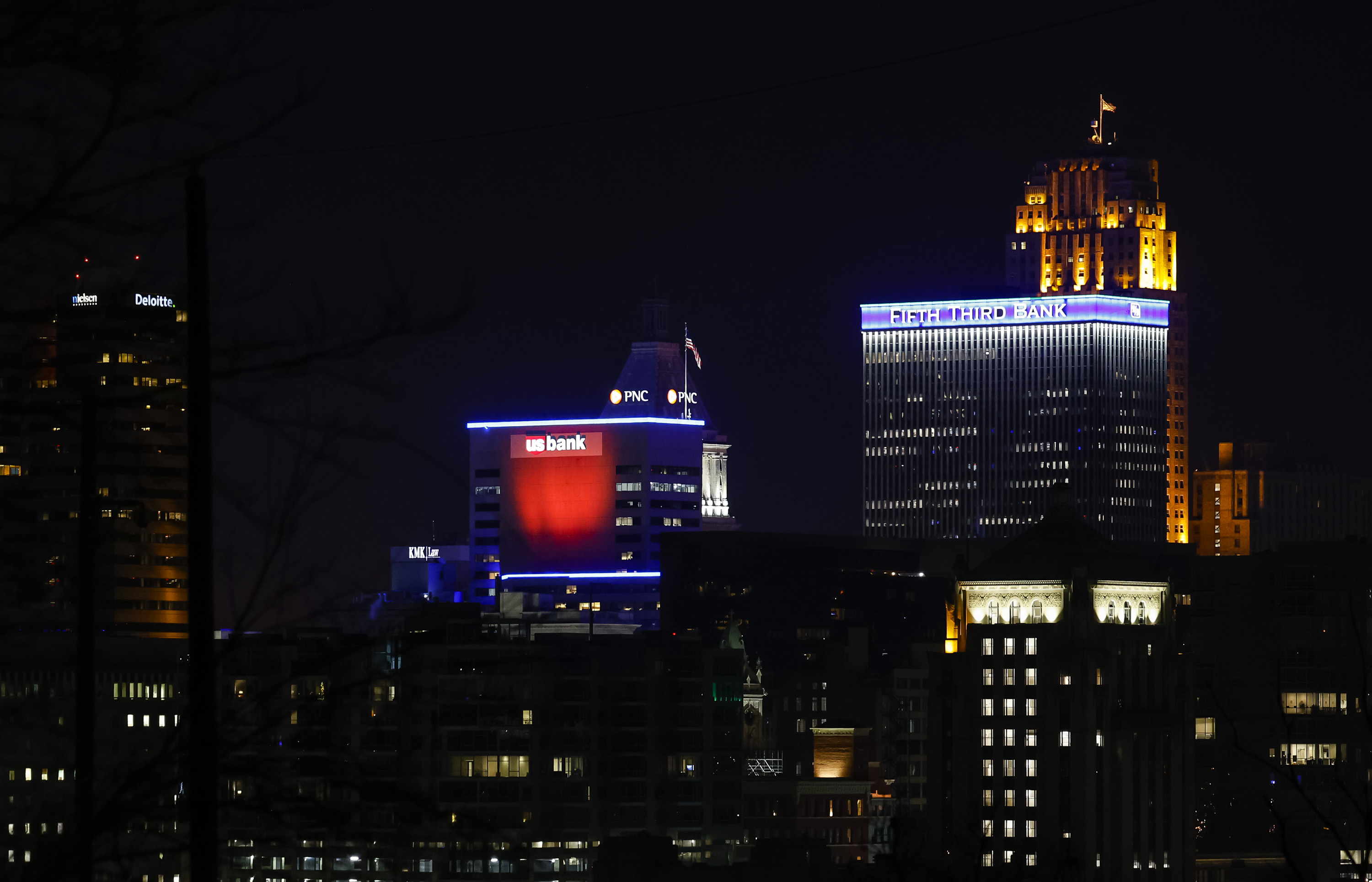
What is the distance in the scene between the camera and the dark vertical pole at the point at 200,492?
80.9 feet

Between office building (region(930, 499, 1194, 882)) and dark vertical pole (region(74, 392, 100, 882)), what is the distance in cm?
13484

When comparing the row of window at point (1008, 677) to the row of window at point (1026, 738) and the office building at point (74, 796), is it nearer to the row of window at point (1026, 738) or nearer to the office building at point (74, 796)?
the row of window at point (1026, 738)

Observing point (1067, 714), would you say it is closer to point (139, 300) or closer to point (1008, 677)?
point (1008, 677)

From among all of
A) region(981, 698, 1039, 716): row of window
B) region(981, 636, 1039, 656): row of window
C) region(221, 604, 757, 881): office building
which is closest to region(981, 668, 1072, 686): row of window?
region(981, 636, 1039, 656): row of window

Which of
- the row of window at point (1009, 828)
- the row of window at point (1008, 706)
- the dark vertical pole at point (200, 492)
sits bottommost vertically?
the row of window at point (1009, 828)

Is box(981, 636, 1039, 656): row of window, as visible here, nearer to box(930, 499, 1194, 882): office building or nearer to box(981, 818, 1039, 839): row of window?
box(930, 499, 1194, 882): office building

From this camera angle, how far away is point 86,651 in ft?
111

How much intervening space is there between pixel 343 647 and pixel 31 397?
403 inches

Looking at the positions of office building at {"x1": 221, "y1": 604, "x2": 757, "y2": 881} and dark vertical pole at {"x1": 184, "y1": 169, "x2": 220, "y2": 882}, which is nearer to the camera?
dark vertical pole at {"x1": 184, "y1": 169, "x2": 220, "y2": 882}

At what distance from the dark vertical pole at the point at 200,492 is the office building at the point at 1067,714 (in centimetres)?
14205

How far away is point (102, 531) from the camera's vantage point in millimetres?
29016

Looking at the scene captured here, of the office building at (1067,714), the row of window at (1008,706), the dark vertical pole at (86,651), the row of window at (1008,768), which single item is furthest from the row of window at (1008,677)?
the dark vertical pole at (86,651)

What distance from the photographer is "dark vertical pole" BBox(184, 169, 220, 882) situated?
24.7 metres

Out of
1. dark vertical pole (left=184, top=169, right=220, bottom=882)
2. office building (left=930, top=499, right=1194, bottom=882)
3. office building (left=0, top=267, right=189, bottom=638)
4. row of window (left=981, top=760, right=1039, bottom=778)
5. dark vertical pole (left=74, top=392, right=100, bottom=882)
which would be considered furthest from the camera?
row of window (left=981, top=760, right=1039, bottom=778)
